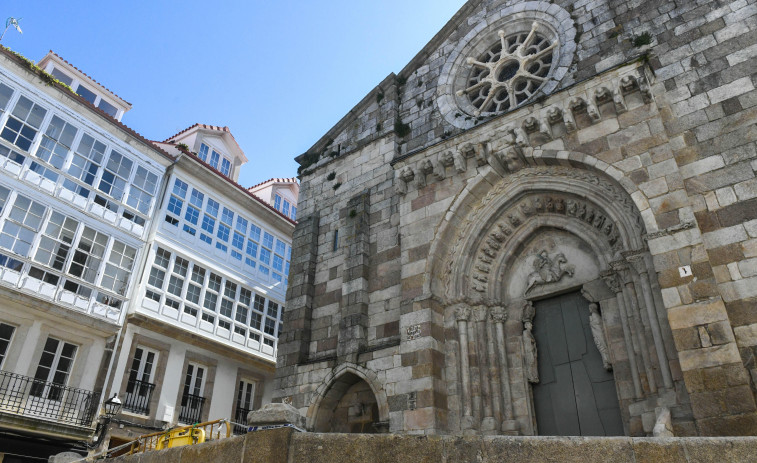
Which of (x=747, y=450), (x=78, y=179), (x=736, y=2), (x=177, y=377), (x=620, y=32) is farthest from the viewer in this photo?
(x=177, y=377)

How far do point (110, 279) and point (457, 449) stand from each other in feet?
43.7

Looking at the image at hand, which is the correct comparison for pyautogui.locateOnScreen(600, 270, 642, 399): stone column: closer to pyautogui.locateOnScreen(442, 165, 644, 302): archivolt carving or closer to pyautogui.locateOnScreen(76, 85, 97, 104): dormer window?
pyautogui.locateOnScreen(442, 165, 644, 302): archivolt carving

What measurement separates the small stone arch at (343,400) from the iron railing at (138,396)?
7457 millimetres

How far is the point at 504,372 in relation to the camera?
28.3ft

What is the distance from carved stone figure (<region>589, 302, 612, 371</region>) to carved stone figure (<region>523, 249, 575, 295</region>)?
0.75m

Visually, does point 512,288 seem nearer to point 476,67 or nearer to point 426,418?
point 426,418

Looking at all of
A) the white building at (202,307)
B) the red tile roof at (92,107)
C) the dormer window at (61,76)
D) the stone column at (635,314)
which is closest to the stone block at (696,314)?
the stone column at (635,314)

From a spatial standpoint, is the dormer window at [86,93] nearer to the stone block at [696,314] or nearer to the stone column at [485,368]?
the stone column at [485,368]

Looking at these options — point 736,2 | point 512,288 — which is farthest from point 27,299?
point 736,2

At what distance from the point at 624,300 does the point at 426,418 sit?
342 cm

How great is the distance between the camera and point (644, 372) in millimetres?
7211

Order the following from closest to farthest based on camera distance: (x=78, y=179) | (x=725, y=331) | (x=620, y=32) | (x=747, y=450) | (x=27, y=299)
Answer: (x=747, y=450), (x=725, y=331), (x=620, y=32), (x=27, y=299), (x=78, y=179)

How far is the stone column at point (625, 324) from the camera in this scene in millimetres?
7262

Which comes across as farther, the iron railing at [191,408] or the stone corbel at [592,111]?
the iron railing at [191,408]
